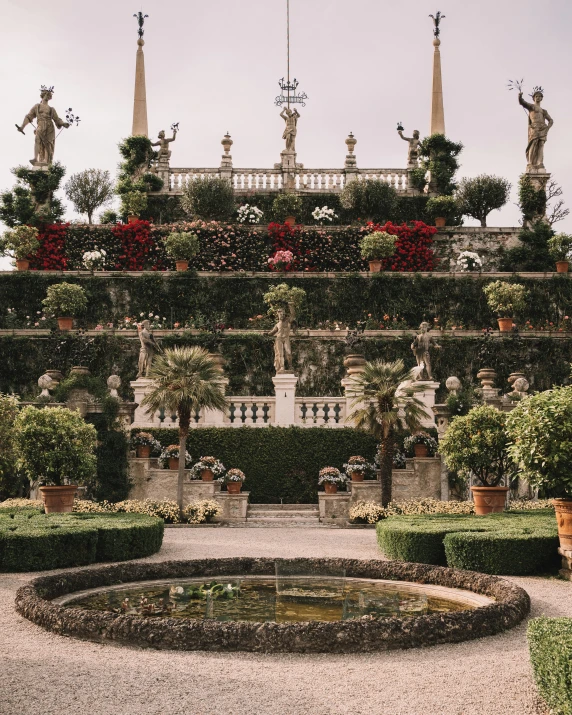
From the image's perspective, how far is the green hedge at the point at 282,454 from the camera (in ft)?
78.5

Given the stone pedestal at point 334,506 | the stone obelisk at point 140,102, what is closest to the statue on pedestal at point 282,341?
the stone pedestal at point 334,506

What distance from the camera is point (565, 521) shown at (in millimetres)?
12492

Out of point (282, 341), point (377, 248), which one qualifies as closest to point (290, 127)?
point (377, 248)

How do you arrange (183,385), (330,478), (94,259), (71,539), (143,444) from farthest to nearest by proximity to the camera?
(94,259) → (143,444) → (330,478) → (183,385) → (71,539)

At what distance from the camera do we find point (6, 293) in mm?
34844

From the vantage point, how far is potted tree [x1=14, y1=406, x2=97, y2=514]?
1775 centimetres

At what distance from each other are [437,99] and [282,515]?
99.2 ft

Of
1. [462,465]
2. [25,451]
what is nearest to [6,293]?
[25,451]

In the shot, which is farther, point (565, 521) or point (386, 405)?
point (386, 405)

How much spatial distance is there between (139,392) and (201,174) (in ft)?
67.9

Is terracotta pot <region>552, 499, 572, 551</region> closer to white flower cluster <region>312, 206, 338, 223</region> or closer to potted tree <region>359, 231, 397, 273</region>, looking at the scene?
potted tree <region>359, 231, 397, 273</region>

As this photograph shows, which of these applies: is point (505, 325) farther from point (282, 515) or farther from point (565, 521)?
point (565, 521)

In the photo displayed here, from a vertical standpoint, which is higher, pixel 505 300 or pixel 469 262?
pixel 469 262

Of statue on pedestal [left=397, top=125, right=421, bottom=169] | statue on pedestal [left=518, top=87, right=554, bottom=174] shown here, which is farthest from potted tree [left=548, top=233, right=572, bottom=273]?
statue on pedestal [left=397, top=125, right=421, bottom=169]
